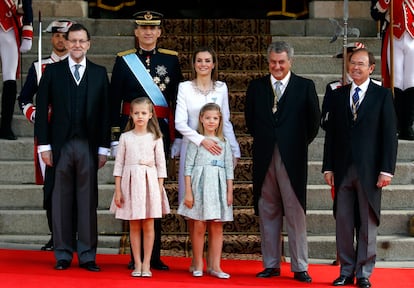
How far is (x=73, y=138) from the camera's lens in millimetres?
7285

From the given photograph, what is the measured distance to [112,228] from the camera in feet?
28.0

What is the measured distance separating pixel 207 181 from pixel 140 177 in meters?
0.46

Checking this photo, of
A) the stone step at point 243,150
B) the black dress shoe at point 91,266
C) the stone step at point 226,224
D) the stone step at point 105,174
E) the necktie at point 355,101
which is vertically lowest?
the black dress shoe at point 91,266

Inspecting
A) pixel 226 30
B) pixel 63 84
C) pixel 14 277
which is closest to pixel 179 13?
pixel 226 30

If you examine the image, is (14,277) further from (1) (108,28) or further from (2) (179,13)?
(2) (179,13)

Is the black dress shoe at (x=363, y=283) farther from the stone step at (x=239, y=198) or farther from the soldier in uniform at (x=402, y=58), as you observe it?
the soldier in uniform at (x=402, y=58)

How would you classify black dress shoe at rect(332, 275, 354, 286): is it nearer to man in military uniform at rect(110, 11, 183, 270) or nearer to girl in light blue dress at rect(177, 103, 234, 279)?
girl in light blue dress at rect(177, 103, 234, 279)

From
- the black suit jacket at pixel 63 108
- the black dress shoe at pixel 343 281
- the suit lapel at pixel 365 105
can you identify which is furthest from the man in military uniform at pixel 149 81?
the suit lapel at pixel 365 105

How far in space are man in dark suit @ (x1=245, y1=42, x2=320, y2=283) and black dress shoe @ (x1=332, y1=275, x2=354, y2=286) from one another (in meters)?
0.21

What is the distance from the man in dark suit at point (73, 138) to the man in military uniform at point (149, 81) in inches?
6.4

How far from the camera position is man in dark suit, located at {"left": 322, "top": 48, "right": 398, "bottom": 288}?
23.0 ft

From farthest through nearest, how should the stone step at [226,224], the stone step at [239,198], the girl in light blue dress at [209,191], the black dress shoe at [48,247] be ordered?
the stone step at [239,198]
the stone step at [226,224]
the black dress shoe at [48,247]
the girl in light blue dress at [209,191]

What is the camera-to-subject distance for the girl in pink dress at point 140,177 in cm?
711

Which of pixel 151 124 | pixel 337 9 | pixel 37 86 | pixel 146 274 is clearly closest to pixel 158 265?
pixel 146 274
